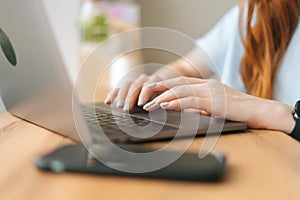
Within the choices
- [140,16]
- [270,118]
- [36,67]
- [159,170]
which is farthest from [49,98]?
[140,16]

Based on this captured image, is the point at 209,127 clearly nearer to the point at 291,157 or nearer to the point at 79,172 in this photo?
the point at 291,157

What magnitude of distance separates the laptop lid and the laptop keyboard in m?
0.06

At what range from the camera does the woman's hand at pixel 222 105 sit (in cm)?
76

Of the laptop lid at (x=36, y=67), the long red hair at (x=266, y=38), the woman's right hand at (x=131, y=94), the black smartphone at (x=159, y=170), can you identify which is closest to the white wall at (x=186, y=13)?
the long red hair at (x=266, y=38)

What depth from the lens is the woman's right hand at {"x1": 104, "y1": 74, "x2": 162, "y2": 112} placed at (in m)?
0.80

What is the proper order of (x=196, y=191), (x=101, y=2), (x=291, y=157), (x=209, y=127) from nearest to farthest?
(x=196, y=191) → (x=291, y=157) → (x=209, y=127) → (x=101, y=2)

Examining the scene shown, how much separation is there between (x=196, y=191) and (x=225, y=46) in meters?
1.09

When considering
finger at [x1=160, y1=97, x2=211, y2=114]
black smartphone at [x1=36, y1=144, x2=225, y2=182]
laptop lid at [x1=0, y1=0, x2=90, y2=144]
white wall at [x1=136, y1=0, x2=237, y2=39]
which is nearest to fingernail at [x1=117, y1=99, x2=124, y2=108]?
finger at [x1=160, y1=97, x2=211, y2=114]

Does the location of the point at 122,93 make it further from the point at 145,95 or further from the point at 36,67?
the point at 36,67

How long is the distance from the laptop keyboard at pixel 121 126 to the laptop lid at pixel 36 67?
0.06m

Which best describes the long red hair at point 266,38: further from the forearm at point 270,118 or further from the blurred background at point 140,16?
the blurred background at point 140,16

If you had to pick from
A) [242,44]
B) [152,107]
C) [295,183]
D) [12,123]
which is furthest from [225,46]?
[295,183]

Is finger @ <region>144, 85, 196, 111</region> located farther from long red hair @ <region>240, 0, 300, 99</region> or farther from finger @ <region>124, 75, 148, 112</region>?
long red hair @ <region>240, 0, 300, 99</region>

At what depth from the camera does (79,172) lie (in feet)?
1.48
